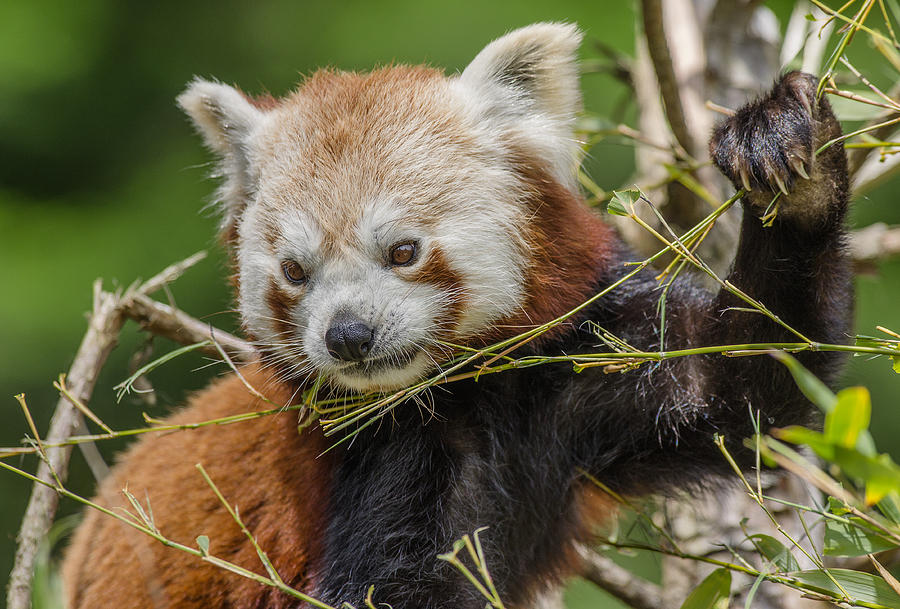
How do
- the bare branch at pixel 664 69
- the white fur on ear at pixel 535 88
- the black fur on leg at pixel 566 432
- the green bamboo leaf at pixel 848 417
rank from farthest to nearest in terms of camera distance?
the bare branch at pixel 664 69
the white fur on ear at pixel 535 88
the black fur on leg at pixel 566 432
the green bamboo leaf at pixel 848 417

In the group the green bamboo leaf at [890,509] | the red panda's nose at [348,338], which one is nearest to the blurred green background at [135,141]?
the red panda's nose at [348,338]

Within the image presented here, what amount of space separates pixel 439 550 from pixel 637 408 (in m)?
0.59

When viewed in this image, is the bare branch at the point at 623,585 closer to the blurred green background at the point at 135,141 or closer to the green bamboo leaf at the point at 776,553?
the green bamboo leaf at the point at 776,553

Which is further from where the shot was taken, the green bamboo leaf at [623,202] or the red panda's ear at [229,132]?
the red panda's ear at [229,132]

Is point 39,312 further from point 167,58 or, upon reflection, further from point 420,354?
point 420,354

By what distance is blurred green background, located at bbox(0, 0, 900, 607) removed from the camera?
4.82 m

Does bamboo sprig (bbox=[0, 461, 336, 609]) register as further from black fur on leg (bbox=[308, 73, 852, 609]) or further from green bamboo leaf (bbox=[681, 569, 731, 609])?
green bamboo leaf (bbox=[681, 569, 731, 609])

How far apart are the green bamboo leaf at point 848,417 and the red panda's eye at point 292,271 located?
1351 mm

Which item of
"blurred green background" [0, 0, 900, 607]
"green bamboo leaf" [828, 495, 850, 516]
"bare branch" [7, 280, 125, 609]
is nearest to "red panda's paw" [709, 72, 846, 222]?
"green bamboo leaf" [828, 495, 850, 516]

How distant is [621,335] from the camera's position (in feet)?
7.48

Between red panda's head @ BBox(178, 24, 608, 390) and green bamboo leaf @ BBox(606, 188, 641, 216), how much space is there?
0.41 meters

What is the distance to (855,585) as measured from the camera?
1.65 meters

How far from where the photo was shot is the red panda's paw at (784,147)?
71.7 inches

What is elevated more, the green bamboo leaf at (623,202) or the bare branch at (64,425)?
the green bamboo leaf at (623,202)
